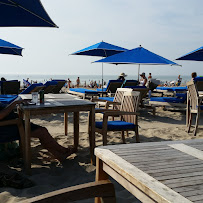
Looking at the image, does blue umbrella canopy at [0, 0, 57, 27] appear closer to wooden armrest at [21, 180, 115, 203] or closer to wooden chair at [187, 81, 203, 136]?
wooden chair at [187, 81, 203, 136]

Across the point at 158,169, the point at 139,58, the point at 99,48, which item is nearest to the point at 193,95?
the point at 139,58

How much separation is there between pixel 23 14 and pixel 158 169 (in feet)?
12.9

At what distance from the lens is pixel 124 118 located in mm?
4230

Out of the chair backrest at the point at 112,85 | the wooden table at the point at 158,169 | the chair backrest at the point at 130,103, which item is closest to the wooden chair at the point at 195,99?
the chair backrest at the point at 130,103

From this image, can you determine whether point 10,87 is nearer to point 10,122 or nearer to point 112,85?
point 112,85

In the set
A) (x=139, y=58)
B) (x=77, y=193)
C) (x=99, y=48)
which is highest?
(x=99, y=48)

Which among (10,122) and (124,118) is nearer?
(10,122)

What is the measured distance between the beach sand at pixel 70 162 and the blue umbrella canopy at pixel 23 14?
2038 millimetres

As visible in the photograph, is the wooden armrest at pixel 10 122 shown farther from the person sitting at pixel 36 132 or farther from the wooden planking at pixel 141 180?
the wooden planking at pixel 141 180

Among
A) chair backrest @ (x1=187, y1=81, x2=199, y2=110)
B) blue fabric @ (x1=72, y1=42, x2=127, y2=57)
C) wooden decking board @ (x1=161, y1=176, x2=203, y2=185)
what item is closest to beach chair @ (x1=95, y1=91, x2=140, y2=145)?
chair backrest @ (x1=187, y1=81, x2=199, y2=110)

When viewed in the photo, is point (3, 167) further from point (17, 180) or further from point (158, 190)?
point (158, 190)

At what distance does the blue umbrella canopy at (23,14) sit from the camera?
12.7 feet

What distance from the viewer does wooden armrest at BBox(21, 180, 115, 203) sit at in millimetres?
1114

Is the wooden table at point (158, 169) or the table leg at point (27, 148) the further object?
the table leg at point (27, 148)
